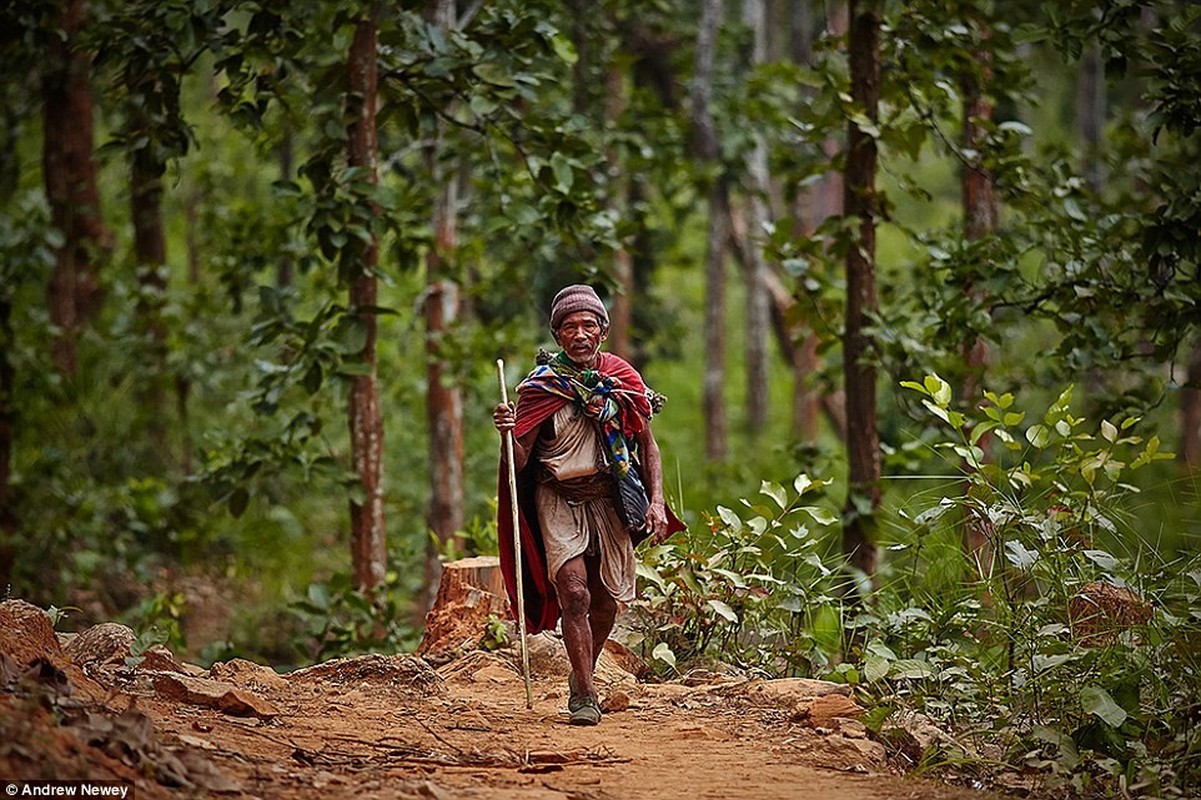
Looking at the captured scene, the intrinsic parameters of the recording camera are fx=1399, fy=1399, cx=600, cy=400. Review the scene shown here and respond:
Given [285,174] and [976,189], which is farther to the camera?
[285,174]

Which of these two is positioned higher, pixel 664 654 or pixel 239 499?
pixel 239 499

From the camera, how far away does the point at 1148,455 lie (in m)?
5.51

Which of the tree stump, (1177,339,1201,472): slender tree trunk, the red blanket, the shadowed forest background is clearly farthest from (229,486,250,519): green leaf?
(1177,339,1201,472): slender tree trunk

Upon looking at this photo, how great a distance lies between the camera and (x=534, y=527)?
602 cm

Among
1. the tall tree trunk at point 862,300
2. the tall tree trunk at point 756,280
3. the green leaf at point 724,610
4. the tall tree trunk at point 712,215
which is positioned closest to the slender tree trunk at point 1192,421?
the tall tree trunk at point 756,280

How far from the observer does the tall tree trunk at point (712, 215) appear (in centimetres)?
1436

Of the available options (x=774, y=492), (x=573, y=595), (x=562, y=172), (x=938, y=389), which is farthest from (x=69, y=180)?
(x=938, y=389)

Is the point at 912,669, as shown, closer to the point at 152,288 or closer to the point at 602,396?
the point at 602,396

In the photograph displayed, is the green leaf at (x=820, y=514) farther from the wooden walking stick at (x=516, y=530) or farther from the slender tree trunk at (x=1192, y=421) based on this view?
the slender tree trunk at (x=1192, y=421)

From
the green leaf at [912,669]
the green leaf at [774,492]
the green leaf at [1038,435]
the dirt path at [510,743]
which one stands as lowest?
the dirt path at [510,743]

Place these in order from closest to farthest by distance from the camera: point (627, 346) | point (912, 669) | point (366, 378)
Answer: point (912, 669)
point (366, 378)
point (627, 346)

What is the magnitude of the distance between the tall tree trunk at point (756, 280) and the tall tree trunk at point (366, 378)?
7246mm

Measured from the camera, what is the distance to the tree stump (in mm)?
7016

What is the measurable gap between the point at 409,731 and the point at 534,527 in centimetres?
112
